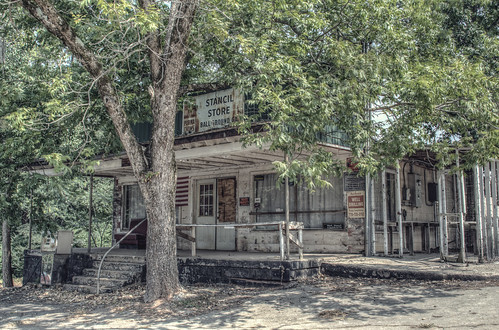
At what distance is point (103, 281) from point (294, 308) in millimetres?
5261

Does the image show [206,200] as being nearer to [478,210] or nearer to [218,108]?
[218,108]

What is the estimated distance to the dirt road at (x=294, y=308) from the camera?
6.61 metres

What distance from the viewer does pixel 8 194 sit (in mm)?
12273

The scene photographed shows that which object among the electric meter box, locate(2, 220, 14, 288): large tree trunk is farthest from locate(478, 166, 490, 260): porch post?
locate(2, 220, 14, 288): large tree trunk

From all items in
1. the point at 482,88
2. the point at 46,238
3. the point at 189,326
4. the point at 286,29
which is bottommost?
the point at 189,326

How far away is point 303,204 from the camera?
42.5 ft

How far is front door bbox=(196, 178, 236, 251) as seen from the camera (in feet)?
46.3

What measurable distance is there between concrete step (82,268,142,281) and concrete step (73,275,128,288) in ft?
0.44

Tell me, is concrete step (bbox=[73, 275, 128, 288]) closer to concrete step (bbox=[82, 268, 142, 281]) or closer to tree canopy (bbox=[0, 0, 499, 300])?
concrete step (bbox=[82, 268, 142, 281])

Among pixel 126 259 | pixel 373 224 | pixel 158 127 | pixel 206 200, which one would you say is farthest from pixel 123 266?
pixel 373 224

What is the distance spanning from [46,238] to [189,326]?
8.27 metres

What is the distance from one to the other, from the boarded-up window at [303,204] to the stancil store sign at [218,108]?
2303 mm

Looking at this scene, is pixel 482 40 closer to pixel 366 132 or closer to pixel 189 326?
pixel 366 132

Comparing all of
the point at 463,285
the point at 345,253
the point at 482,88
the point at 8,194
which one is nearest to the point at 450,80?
the point at 482,88
